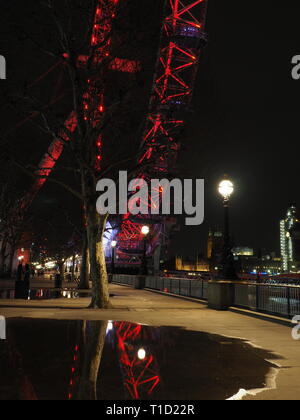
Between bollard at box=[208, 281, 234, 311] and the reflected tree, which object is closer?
the reflected tree

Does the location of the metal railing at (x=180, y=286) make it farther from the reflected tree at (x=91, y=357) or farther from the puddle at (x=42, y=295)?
the reflected tree at (x=91, y=357)

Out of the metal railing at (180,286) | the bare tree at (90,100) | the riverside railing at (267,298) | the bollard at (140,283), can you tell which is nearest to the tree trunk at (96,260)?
the bare tree at (90,100)

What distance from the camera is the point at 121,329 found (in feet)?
38.6

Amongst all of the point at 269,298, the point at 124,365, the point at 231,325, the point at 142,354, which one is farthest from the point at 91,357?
the point at 269,298

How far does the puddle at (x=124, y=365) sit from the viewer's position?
577 cm

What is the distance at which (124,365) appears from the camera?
7391 millimetres

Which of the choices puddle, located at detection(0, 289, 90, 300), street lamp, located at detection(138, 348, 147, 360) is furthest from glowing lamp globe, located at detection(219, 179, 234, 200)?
street lamp, located at detection(138, 348, 147, 360)

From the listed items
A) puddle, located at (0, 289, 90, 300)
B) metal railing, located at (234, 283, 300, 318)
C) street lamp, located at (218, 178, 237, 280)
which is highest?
street lamp, located at (218, 178, 237, 280)

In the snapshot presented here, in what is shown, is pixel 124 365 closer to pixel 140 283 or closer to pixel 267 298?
pixel 267 298

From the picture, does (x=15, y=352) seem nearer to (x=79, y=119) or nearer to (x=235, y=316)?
(x=235, y=316)

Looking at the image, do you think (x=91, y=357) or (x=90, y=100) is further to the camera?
(x=90, y=100)

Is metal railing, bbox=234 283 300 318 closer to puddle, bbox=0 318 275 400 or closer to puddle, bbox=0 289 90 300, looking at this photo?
puddle, bbox=0 318 275 400

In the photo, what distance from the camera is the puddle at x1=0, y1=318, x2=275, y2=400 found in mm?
5773
